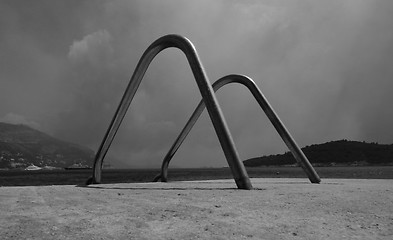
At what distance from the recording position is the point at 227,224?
9242 millimetres

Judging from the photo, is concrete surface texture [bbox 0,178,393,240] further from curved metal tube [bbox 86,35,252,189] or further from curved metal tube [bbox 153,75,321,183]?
curved metal tube [bbox 153,75,321,183]

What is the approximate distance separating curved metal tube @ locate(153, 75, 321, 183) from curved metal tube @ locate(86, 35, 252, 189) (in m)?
6.18

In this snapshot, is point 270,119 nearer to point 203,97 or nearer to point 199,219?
point 203,97

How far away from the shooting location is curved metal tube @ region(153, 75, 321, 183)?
26.5m

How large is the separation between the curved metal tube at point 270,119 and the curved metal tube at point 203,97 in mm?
6184

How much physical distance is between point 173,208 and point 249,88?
19057 mm

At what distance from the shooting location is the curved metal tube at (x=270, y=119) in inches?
1045

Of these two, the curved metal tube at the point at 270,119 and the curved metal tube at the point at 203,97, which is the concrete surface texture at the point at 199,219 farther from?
the curved metal tube at the point at 270,119

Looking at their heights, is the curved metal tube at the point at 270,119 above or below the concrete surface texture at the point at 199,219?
above

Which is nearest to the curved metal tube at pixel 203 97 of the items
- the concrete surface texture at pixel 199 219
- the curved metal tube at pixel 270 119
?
the concrete surface texture at pixel 199 219

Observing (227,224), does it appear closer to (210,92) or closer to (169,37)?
(210,92)

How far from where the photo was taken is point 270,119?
2753cm

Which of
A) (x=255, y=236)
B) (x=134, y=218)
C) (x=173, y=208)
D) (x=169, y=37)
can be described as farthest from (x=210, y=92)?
(x=255, y=236)

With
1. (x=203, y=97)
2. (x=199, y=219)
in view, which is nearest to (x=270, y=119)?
(x=203, y=97)
